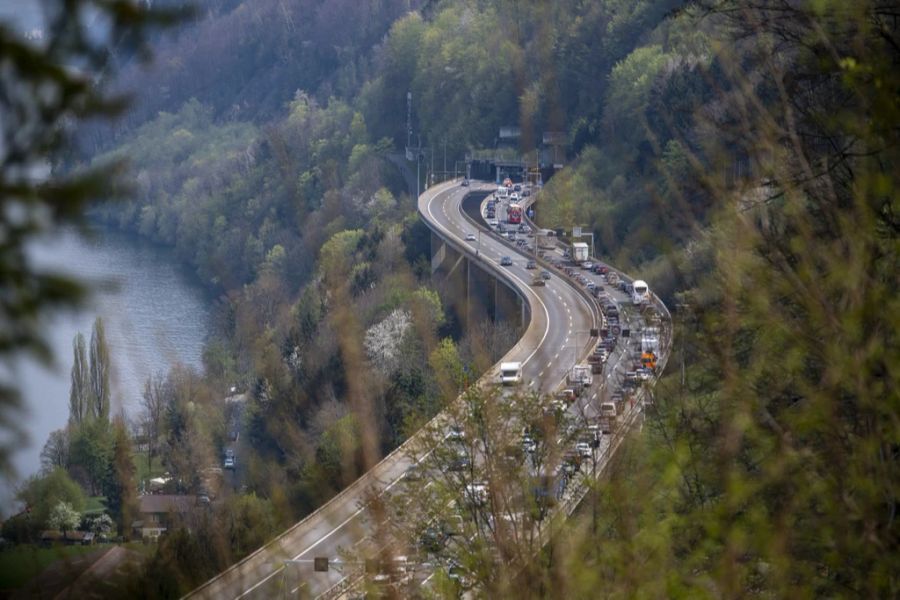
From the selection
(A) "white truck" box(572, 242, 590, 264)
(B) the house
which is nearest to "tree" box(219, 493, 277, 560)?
(B) the house

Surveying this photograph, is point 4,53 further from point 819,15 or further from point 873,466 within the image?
point 819,15

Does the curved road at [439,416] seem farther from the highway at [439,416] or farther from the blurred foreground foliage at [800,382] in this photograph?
the blurred foreground foliage at [800,382]

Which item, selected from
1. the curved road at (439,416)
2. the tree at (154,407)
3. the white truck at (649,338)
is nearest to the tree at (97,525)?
the curved road at (439,416)

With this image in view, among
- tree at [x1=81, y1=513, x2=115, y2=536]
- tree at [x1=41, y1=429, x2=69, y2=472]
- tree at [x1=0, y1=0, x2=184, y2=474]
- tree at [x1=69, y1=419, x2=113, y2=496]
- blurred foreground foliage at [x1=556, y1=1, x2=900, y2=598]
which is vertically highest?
tree at [x1=0, y1=0, x2=184, y2=474]

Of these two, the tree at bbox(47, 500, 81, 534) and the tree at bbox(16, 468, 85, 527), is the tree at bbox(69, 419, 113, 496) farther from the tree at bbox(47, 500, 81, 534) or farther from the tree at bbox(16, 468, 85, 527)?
the tree at bbox(47, 500, 81, 534)

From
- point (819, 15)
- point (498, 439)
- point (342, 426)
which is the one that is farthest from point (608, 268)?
point (819, 15)

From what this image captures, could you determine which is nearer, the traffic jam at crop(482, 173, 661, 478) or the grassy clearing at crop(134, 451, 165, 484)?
the traffic jam at crop(482, 173, 661, 478)
